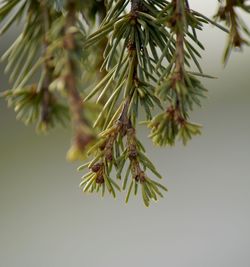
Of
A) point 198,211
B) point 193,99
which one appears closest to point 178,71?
point 193,99

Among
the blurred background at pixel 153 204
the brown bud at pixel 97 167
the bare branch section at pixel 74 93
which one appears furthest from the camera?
the blurred background at pixel 153 204

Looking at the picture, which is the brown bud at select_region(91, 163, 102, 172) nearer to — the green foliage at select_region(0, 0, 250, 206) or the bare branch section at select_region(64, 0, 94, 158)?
the green foliage at select_region(0, 0, 250, 206)

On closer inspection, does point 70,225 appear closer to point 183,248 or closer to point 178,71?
point 183,248

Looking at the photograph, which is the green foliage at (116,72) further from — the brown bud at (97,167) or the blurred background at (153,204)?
the blurred background at (153,204)

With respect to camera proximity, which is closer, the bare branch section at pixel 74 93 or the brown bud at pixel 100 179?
the bare branch section at pixel 74 93

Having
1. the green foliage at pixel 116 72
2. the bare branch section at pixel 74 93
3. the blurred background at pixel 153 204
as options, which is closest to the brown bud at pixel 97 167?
the green foliage at pixel 116 72

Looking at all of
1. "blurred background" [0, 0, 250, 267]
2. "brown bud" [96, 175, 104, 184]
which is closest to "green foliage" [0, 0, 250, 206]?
"brown bud" [96, 175, 104, 184]
